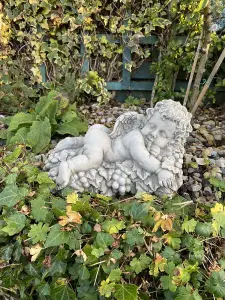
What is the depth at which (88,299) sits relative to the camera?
1.92m

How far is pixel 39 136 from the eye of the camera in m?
3.27

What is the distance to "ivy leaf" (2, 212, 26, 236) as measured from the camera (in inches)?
81.7

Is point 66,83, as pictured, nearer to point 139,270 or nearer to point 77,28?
point 77,28

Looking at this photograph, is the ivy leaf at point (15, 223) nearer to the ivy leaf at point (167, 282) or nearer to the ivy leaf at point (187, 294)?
the ivy leaf at point (167, 282)

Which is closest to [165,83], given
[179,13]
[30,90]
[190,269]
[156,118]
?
[179,13]

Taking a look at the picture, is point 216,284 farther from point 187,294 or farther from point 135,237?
point 135,237

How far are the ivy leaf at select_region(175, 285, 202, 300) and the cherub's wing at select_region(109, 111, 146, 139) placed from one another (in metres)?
1.13

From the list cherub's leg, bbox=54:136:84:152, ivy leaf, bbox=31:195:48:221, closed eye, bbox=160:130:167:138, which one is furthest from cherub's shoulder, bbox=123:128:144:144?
ivy leaf, bbox=31:195:48:221

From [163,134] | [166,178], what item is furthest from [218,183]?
[163,134]

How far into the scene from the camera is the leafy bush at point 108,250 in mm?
1917

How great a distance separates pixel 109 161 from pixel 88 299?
96 centimetres

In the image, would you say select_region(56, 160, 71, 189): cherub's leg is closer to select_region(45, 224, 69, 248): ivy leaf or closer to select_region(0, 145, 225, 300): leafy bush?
select_region(0, 145, 225, 300): leafy bush

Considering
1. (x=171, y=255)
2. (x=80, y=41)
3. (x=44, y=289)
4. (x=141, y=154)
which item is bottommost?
(x=44, y=289)

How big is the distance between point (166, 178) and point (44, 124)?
1388mm
